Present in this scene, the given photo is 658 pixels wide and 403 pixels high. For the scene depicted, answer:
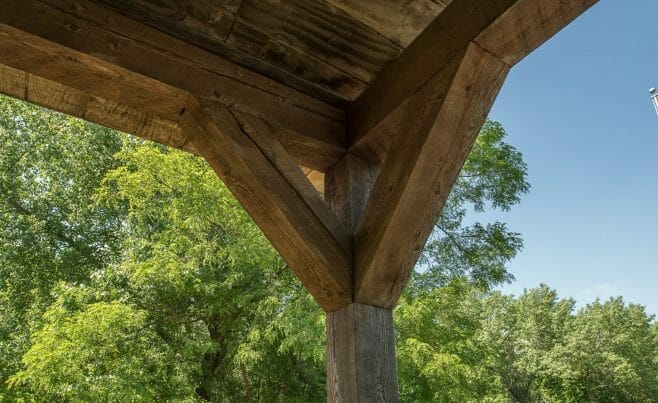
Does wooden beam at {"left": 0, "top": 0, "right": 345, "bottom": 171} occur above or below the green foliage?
below

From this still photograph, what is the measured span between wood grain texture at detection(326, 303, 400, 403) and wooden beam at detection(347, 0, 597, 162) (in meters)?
0.60

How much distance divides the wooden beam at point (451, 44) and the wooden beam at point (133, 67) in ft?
0.54

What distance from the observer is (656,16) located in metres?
17.0

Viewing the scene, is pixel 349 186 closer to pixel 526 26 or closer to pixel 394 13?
pixel 394 13

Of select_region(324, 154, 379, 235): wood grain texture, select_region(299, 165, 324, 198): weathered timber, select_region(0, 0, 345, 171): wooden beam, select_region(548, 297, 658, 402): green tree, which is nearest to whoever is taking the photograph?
select_region(0, 0, 345, 171): wooden beam

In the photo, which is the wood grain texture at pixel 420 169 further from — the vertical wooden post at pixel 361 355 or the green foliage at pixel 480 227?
the green foliage at pixel 480 227

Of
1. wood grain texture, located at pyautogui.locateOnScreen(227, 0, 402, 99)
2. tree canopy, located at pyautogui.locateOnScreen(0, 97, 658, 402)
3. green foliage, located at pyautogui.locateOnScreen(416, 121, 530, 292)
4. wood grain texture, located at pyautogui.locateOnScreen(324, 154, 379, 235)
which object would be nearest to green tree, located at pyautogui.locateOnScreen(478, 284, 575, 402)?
green foliage, located at pyautogui.locateOnScreen(416, 121, 530, 292)

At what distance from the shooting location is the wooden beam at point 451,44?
1.04 meters

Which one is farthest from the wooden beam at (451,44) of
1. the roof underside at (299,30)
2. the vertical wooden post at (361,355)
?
the vertical wooden post at (361,355)

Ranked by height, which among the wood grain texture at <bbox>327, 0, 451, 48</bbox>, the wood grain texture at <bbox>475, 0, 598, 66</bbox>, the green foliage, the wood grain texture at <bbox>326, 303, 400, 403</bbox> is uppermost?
the green foliage

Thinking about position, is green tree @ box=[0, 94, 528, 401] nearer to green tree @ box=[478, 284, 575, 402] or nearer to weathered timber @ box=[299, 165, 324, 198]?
weathered timber @ box=[299, 165, 324, 198]

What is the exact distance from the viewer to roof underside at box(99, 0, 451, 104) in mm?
1376

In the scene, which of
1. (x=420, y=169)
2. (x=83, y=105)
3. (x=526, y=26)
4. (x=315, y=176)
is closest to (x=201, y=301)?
(x=315, y=176)

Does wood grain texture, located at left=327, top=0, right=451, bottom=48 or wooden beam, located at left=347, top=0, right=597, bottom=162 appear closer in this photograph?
wooden beam, located at left=347, top=0, right=597, bottom=162
